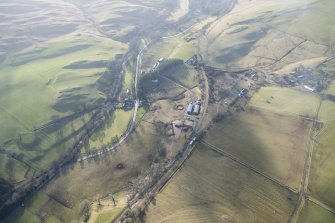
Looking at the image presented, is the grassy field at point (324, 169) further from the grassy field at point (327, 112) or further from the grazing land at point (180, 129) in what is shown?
the grassy field at point (327, 112)

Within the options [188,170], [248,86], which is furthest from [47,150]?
[248,86]

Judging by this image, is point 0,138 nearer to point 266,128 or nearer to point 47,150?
point 47,150

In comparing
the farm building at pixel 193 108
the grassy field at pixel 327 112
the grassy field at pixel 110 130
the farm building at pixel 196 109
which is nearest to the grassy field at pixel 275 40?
the grassy field at pixel 327 112

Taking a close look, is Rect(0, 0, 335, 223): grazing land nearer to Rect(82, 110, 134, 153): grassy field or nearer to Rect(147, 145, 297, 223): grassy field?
Rect(147, 145, 297, 223): grassy field

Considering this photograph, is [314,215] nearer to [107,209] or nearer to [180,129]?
[180,129]

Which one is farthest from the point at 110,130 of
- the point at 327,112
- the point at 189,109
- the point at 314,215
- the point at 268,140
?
the point at 327,112

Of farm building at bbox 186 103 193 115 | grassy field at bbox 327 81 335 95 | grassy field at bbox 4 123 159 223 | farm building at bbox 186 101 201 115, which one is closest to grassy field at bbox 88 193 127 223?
grassy field at bbox 4 123 159 223
